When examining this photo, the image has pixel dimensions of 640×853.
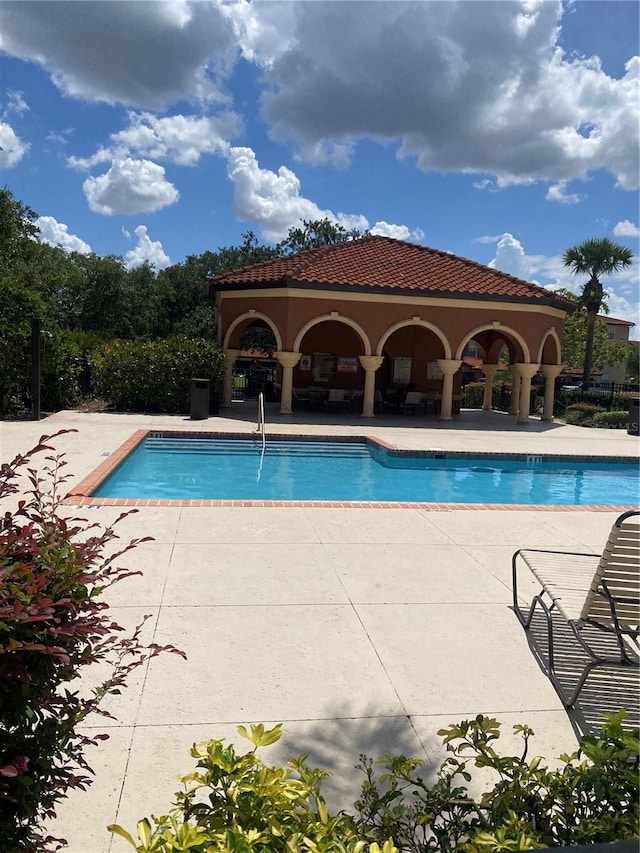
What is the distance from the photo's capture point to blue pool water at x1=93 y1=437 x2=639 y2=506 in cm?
1202

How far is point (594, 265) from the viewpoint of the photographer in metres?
34.4

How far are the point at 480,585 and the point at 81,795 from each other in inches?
154

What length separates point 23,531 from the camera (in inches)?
88.0

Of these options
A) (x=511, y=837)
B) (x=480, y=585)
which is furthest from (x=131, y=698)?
(x=480, y=585)

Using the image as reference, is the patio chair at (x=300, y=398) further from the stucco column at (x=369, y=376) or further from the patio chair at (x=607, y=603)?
the patio chair at (x=607, y=603)

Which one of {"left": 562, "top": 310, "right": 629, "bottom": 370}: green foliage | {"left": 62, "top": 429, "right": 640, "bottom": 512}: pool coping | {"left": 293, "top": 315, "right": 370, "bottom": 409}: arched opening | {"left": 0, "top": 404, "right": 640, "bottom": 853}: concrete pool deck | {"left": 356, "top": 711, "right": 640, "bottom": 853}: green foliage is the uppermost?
{"left": 562, "top": 310, "right": 629, "bottom": 370}: green foliage

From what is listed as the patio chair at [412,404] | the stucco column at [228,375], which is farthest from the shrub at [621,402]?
the stucco column at [228,375]

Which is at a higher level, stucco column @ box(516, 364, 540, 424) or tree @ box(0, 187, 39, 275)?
tree @ box(0, 187, 39, 275)

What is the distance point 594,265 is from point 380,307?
18.6m

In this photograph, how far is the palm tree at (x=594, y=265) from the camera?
1332 inches

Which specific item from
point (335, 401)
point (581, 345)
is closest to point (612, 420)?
point (335, 401)

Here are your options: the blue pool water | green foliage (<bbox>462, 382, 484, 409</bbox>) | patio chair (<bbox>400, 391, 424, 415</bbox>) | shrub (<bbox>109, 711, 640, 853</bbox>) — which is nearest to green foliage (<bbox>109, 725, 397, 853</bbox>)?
shrub (<bbox>109, 711, 640, 853</bbox>)

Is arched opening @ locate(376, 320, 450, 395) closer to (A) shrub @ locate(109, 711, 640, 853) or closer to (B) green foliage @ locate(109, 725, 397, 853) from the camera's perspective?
(A) shrub @ locate(109, 711, 640, 853)

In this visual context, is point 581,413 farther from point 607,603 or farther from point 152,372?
point 607,603
